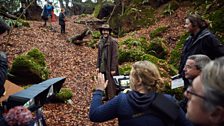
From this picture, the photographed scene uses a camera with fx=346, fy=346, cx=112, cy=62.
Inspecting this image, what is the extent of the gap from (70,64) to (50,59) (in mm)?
921

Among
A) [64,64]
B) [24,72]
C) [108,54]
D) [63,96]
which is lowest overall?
[63,96]

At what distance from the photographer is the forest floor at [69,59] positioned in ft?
26.9

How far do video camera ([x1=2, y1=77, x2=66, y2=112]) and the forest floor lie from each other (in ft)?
11.4

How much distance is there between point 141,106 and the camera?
303cm

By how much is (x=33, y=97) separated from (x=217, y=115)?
241cm

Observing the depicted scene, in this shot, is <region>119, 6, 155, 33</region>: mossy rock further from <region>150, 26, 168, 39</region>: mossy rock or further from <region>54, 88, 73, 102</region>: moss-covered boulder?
<region>54, 88, 73, 102</region>: moss-covered boulder

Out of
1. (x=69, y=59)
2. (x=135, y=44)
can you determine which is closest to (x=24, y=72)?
(x=69, y=59)

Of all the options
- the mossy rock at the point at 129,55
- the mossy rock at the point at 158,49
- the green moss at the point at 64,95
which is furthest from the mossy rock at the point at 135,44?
the green moss at the point at 64,95

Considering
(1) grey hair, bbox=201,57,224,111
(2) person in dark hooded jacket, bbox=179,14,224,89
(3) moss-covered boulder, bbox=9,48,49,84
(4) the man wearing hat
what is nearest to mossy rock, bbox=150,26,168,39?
(3) moss-covered boulder, bbox=9,48,49,84

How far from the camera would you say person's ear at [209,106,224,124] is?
1.87 metres

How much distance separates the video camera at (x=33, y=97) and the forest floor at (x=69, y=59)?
3463mm

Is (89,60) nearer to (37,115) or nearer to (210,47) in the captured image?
(210,47)

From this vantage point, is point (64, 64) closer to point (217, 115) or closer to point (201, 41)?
point (201, 41)

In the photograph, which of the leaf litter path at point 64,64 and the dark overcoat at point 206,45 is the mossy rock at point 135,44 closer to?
the leaf litter path at point 64,64
